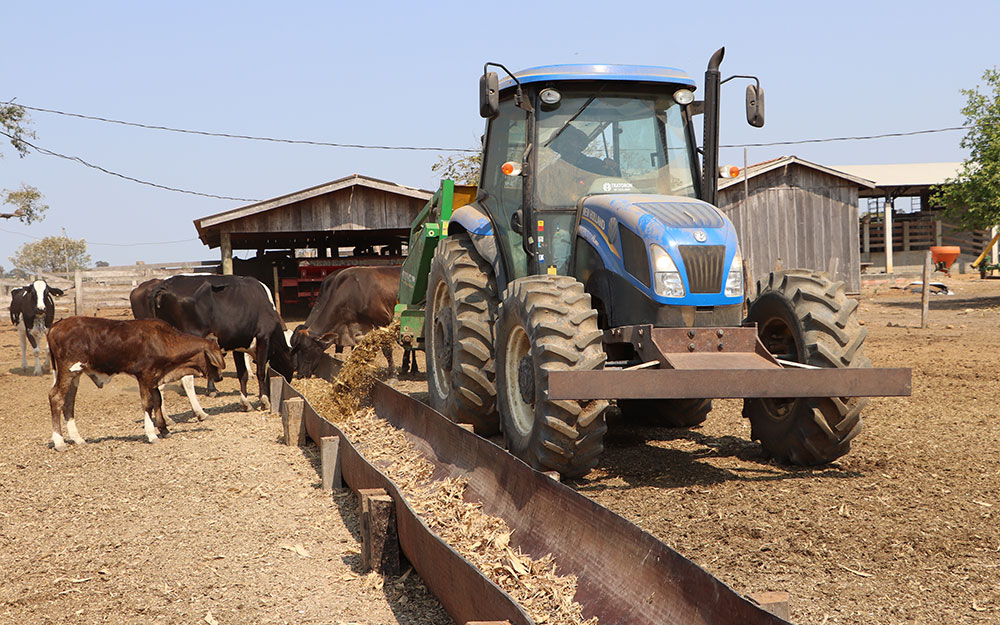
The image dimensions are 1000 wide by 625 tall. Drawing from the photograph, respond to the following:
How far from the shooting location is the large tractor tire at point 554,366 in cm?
554

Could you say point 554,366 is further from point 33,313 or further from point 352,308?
point 33,313

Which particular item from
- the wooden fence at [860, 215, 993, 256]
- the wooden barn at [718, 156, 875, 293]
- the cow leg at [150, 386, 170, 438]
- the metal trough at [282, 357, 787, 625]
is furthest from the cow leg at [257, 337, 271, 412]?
the wooden fence at [860, 215, 993, 256]

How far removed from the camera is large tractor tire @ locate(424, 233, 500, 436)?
6.94 meters

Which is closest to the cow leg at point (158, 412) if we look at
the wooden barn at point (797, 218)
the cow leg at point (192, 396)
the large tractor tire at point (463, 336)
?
the cow leg at point (192, 396)

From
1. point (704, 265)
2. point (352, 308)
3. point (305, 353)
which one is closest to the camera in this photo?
point (704, 265)

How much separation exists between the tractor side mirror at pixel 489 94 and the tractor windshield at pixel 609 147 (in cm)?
65

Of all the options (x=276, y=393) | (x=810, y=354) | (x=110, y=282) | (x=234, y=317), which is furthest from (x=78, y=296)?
(x=810, y=354)

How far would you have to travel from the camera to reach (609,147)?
7102 mm

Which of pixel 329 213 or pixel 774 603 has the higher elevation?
pixel 329 213

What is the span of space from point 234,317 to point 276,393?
1.76 metres

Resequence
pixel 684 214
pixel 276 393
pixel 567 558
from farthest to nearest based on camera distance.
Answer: pixel 276 393 < pixel 684 214 < pixel 567 558

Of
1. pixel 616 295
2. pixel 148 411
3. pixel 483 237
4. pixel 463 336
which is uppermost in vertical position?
pixel 483 237

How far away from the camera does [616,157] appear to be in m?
7.11

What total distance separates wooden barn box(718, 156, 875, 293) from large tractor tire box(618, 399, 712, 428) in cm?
1797
